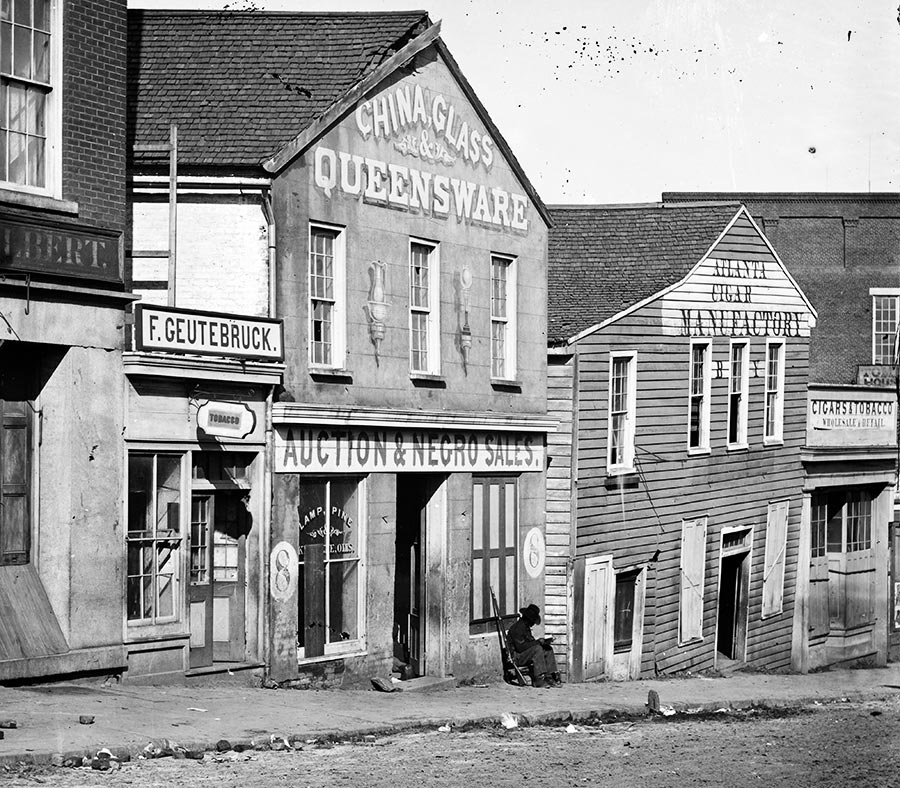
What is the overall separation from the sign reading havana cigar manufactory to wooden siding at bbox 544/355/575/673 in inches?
116

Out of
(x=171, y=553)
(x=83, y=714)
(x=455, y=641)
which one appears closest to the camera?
(x=83, y=714)

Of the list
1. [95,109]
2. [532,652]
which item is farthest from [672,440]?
[95,109]

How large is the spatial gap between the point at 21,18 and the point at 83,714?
7018mm

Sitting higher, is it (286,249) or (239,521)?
(286,249)

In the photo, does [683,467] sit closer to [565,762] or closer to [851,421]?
[851,421]

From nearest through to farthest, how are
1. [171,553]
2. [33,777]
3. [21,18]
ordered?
[33,777] < [21,18] < [171,553]

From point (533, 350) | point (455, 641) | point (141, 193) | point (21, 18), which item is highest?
point (21, 18)

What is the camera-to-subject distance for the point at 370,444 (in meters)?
22.0

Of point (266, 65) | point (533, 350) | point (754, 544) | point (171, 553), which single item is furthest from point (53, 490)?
point (754, 544)

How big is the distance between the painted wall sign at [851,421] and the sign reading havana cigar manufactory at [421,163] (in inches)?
431

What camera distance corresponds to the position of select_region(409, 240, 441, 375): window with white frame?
23375 millimetres

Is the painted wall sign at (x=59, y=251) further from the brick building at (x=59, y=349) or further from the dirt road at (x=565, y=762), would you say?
the dirt road at (x=565, y=762)

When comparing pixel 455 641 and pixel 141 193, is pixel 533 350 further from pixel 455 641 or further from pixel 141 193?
pixel 141 193

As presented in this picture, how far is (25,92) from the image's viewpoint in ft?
55.8
